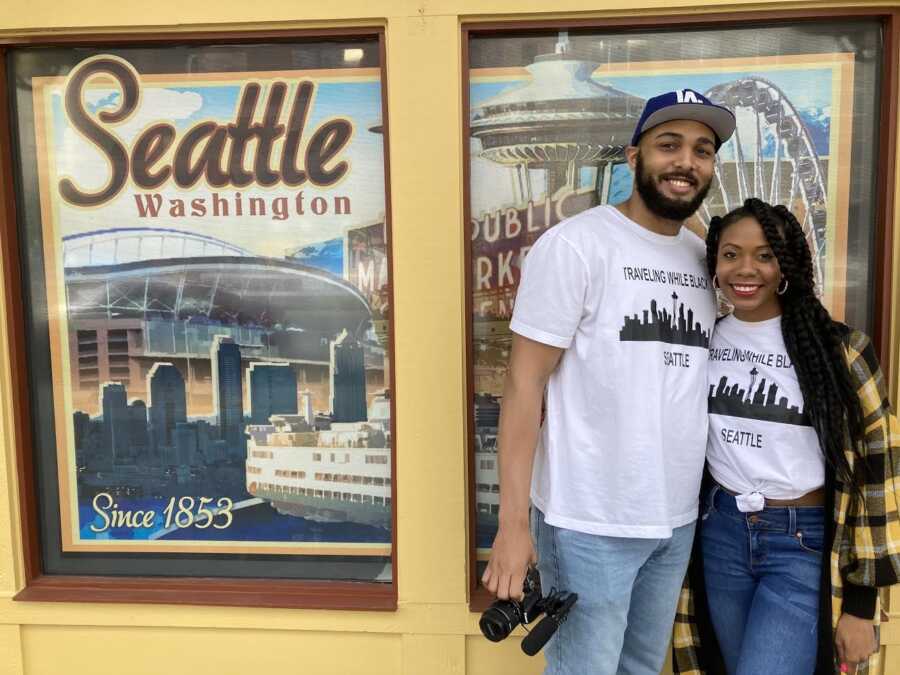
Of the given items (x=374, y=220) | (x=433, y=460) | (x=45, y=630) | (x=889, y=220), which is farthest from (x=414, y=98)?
(x=45, y=630)

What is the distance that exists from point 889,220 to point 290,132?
2.30 meters

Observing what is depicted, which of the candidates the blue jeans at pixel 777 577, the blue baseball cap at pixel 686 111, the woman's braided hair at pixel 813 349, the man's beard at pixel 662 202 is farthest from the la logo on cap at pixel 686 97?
the blue jeans at pixel 777 577

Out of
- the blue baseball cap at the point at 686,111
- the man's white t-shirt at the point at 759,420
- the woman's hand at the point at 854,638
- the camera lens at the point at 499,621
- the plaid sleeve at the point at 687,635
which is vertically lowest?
the plaid sleeve at the point at 687,635

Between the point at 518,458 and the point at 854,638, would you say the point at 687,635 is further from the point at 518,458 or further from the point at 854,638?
the point at 518,458

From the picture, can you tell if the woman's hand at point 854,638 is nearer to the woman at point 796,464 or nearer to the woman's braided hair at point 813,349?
the woman at point 796,464

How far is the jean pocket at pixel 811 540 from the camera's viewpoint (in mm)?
1593

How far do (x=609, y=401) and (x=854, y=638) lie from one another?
0.91m

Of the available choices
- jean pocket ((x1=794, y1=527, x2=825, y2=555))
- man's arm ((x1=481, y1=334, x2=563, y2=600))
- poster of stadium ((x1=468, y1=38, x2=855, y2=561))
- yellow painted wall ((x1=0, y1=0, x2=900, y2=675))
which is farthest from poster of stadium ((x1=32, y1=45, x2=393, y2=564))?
jean pocket ((x1=794, y1=527, x2=825, y2=555))

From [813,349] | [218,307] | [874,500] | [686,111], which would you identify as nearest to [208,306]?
[218,307]

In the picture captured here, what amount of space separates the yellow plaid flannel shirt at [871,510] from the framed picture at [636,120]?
0.87 m

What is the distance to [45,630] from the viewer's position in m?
2.45

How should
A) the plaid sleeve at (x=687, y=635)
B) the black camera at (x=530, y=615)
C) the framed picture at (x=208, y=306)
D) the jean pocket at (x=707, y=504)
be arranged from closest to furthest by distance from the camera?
the black camera at (x=530, y=615), the jean pocket at (x=707, y=504), the plaid sleeve at (x=687, y=635), the framed picture at (x=208, y=306)

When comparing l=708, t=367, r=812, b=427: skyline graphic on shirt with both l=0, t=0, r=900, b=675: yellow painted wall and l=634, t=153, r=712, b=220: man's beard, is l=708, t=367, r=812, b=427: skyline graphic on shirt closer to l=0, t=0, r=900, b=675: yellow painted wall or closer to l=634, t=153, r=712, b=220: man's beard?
l=634, t=153, r=712, b=220: man's beard

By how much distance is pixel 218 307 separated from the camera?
2.49m
